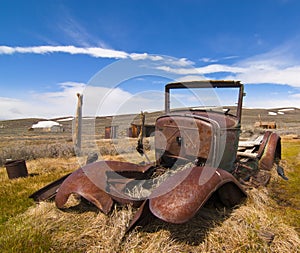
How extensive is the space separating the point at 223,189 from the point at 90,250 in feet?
6.33

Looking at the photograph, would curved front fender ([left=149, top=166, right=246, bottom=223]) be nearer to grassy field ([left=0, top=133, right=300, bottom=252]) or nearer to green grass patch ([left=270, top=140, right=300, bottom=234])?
grassy field ([left=0, top=133, right=300, bottom=252])

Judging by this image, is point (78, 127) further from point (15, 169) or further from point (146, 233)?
point (146, 233)

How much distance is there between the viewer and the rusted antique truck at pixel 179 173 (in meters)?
2.53

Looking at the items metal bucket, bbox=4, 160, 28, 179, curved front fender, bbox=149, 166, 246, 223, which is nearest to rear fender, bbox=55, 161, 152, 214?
curved front fender, bbox=149, 166, 246, 223

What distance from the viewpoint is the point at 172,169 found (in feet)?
14.1

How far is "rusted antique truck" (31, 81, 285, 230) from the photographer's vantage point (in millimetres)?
2533

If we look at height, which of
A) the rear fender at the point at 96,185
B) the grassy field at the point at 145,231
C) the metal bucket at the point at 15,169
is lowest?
the metal bucket at the point at 15,169

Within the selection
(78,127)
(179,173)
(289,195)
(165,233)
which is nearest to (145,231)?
(165,233)

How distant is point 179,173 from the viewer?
3.01 meters

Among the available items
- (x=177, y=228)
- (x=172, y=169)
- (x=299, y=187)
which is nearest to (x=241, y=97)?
(x=172, y=169)

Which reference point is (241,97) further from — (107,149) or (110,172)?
(107,149)

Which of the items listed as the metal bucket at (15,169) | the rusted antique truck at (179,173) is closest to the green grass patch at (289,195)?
the rusted antique truck at (179,173)

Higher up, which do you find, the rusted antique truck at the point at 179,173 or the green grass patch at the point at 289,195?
the rusted antique truck at the point at 179,173

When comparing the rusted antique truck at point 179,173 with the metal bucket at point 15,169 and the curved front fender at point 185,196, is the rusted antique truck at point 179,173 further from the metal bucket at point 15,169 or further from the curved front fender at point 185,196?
the metal bucket at point 15,169
